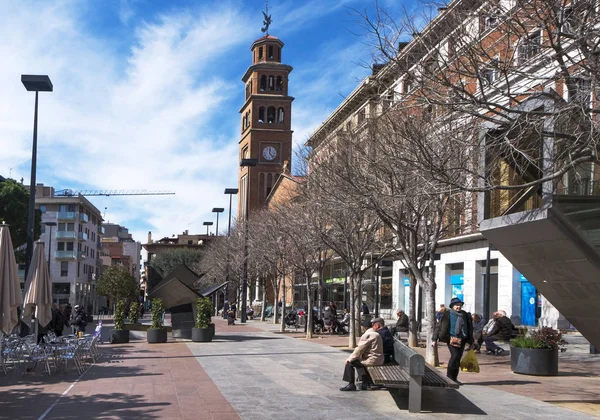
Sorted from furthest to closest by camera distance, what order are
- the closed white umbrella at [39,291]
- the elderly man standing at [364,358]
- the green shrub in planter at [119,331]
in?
the green shrub in planter at [119,331] → the closed white umbrella at [39,291] → the elderly man standing at [364,358]

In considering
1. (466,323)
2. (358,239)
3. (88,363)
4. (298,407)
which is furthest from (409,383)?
(358,239)

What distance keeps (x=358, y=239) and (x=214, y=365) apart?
8660mm

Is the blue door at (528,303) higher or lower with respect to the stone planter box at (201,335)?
higher

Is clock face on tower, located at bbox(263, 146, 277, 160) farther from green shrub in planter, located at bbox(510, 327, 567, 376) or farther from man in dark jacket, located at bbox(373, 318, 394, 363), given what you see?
man in dark jacket, located at bbox(373, 318, 394, 363)

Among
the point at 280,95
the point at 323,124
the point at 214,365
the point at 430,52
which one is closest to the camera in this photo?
the point at 430,52

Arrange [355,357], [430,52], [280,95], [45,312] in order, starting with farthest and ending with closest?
1. [280,95]
2. [45,312]
3. [355,357]
4. [430,52]

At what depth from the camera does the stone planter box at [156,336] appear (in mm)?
23984

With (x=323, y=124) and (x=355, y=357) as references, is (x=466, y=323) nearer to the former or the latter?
(x=355, y=357)

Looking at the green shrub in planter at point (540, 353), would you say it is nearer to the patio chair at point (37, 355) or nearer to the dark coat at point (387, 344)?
the dark coat at point (387, 344)

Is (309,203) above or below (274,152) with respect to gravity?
below

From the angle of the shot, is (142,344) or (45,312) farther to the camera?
(142,344)

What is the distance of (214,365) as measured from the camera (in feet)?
54.0

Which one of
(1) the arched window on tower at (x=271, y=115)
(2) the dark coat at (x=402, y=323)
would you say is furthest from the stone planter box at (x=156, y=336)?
(1) the arched window on tower at (x=271, y=115)

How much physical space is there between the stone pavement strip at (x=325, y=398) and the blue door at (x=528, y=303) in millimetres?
16001
